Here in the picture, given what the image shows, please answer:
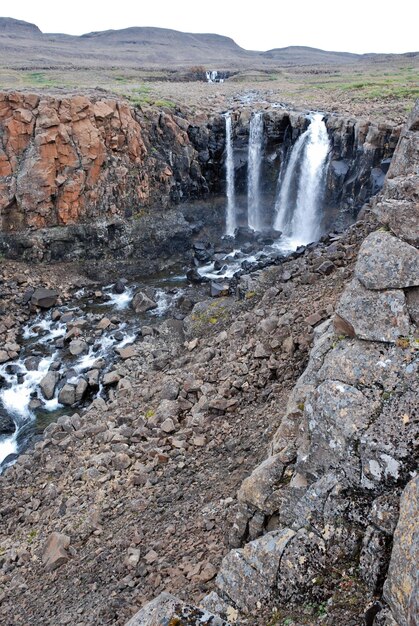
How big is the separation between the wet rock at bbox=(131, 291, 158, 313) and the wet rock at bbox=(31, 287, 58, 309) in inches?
175

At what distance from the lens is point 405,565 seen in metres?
5.14

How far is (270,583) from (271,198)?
Answer: 105ft

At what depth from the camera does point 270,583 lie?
6406 millimetres

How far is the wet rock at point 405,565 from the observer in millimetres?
4938

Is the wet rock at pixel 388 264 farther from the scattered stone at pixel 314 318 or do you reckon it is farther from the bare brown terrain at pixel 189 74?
the bare brown terrain at pixel 189 74

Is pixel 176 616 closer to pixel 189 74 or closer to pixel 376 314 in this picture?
pixel 376 314

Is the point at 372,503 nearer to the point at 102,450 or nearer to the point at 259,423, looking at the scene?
the point at 259,423

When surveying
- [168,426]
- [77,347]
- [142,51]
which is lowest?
[77,347]

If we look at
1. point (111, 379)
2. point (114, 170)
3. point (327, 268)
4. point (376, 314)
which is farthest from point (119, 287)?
point (376, 314)

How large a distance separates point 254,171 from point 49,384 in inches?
916

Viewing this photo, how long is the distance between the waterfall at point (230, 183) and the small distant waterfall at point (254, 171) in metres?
1.17

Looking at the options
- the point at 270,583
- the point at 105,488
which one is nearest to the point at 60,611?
the point at 105,488

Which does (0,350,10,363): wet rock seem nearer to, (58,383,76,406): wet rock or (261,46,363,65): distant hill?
(58,383,76,406): wet rock

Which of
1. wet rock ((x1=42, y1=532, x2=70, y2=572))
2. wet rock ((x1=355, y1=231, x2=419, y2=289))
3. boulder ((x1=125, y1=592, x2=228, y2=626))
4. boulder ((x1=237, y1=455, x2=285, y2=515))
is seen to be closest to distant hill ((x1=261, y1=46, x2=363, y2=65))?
wet rock ((x1=355, y1=231, x2=419, y2=289))
